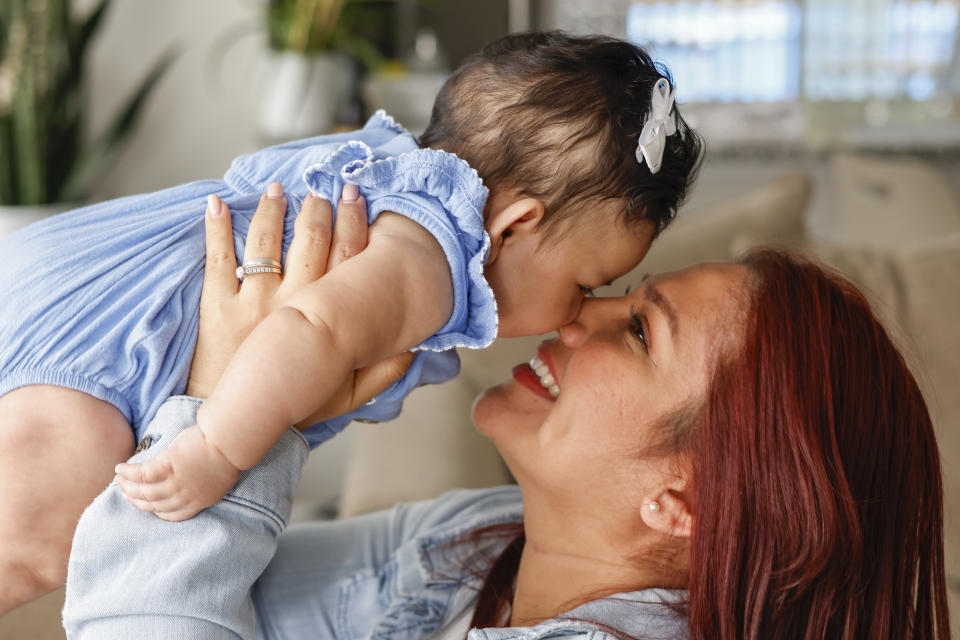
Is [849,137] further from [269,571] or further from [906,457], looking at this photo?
[269,571]

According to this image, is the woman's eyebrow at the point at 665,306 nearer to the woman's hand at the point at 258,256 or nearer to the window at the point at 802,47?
the woman's hand at the point at 258,256

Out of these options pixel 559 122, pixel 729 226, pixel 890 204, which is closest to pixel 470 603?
pixel 559 122

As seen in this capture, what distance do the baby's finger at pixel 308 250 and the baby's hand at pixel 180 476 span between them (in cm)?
20

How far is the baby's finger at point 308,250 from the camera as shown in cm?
93

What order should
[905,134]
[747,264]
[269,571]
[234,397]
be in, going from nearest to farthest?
1. [234,397]
2. [747,264]
3. [269,571]
4. [905,134]

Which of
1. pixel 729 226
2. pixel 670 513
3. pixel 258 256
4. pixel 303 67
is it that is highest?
pixel 303 67

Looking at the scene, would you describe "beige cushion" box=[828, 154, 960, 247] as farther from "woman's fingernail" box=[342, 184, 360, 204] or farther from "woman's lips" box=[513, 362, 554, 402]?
"woman's fingernail" box=[342, 184, 360, 204]

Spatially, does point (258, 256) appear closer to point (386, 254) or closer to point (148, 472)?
point (386, 254)

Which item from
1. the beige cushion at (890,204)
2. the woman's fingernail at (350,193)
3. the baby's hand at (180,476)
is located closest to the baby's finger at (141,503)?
the baby's hand at (180,476)

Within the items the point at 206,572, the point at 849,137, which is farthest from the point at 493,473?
the point at 849,137

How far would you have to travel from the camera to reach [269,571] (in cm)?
127

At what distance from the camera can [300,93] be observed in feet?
10.1

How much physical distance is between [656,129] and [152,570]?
73cm

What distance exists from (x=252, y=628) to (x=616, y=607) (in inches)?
16.3
